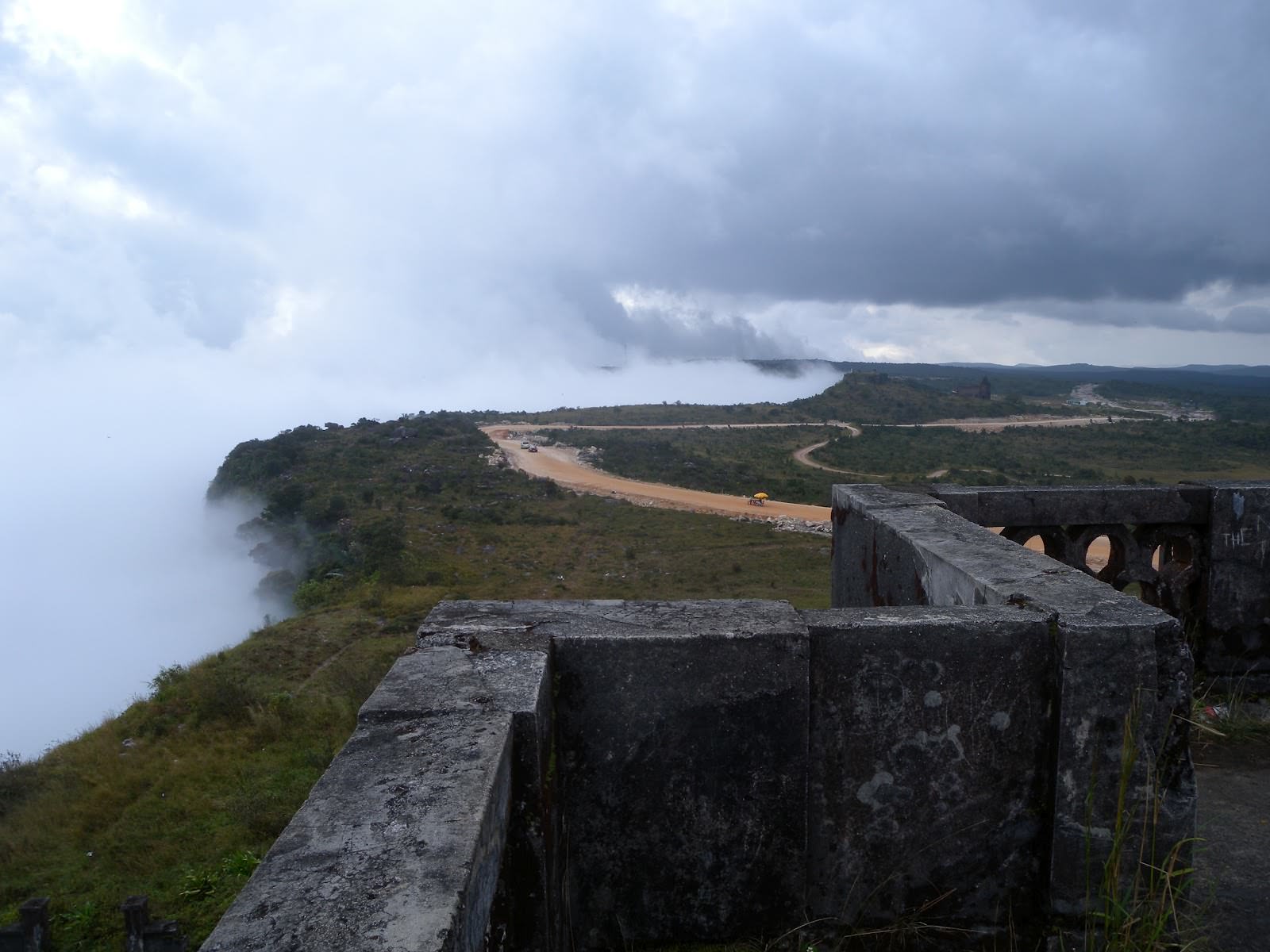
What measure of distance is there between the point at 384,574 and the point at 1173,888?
74.7 ft

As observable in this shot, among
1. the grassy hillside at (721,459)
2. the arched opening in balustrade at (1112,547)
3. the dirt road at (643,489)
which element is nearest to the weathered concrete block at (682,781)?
the arched opening in balustrade at (1112,547)

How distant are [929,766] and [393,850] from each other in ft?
5.11

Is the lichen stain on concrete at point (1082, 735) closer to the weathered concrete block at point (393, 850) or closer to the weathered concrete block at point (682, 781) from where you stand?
the weathered concrete block at point (682, 781)

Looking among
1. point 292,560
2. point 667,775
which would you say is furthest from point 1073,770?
point 292,560

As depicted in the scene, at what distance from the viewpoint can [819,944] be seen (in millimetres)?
2568

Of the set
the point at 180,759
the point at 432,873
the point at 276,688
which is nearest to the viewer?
the point at 432,873

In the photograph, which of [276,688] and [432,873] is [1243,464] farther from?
[432,873]

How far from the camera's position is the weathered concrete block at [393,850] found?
4.75ft

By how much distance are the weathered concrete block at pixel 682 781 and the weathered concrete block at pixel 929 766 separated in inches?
4.6

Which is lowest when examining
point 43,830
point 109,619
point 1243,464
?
point 109,619

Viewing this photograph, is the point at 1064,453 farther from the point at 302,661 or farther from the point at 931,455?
the point at 302,661

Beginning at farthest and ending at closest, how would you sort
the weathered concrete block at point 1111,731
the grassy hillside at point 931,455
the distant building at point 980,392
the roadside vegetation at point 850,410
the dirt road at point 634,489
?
the distant building at point 980,392 → the roadside vegetation at point 850,410 → the grassy hillside at point 931,455 → the dirt road at point 634,489 → the weathered concrete block at point 1111,731

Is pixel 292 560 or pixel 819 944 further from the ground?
pixel 819 944

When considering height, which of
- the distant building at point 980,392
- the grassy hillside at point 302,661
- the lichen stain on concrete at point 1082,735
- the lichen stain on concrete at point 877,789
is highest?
the distant building at point 980,392
